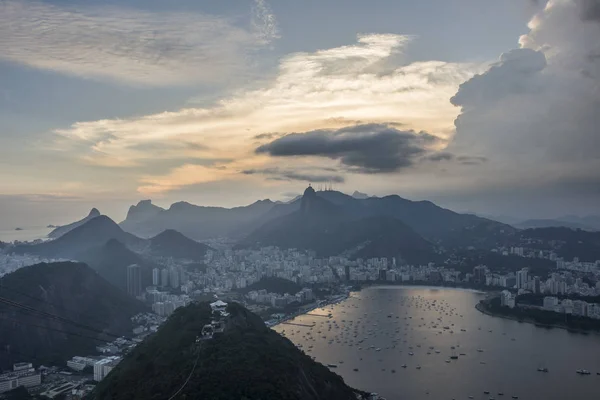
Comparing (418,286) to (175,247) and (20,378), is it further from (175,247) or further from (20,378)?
(20,378)

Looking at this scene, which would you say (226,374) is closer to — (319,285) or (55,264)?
(55,264)

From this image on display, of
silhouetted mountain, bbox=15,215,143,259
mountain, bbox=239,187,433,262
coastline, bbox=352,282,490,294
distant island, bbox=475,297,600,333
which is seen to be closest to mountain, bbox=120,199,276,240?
mountain, bbox=239,187,433,262

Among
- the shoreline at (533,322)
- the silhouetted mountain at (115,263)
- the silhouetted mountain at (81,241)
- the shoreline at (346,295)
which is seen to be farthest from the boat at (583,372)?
the silhouetted mountain at (81,241)

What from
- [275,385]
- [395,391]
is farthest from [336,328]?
[275,385]

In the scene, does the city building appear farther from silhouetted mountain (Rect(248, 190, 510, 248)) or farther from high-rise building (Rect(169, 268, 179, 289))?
silhouetted mountain (Rect(248, 190, 510, 248))

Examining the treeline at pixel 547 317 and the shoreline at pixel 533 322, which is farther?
the treeline at pixel 547 317

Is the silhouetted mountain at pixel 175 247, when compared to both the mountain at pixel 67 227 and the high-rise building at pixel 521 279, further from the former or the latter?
the high-rise building at pixel 521 279
